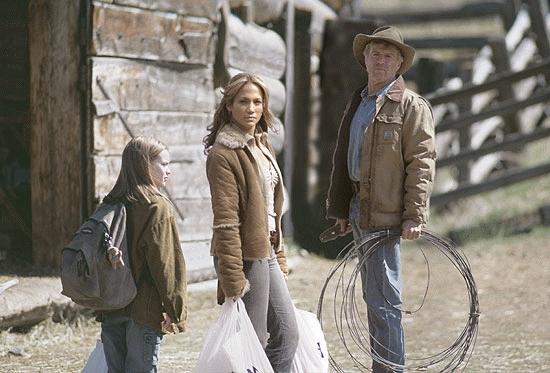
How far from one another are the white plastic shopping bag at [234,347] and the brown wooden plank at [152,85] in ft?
9.78

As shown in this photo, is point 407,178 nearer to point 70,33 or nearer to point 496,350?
point 496,350

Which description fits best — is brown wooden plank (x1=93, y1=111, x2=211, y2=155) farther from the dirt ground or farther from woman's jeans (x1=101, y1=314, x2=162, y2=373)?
woman's jeans (x1=101, y1=314, x2=162, y2=373)

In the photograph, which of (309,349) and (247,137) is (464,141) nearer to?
(309,349)

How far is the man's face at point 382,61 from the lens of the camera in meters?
5.68

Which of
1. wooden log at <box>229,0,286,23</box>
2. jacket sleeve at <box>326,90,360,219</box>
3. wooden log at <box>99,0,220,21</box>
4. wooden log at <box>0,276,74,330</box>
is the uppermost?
wooden log at <box>229,0,286,23</box>

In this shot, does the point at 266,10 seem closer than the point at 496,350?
No

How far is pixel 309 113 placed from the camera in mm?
11312

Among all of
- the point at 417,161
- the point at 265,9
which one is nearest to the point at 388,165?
the point at 417,161

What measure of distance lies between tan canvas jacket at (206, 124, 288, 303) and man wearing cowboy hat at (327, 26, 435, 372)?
2.08ft

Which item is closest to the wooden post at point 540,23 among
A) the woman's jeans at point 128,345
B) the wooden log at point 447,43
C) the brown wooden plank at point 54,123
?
the wooden log at point 447,43

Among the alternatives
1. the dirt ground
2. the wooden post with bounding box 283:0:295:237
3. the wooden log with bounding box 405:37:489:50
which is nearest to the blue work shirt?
the dirt ground

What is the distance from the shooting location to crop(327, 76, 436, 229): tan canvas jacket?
5570mm

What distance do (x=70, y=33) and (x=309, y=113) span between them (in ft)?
13.0

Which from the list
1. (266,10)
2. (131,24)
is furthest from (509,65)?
(131,24)
